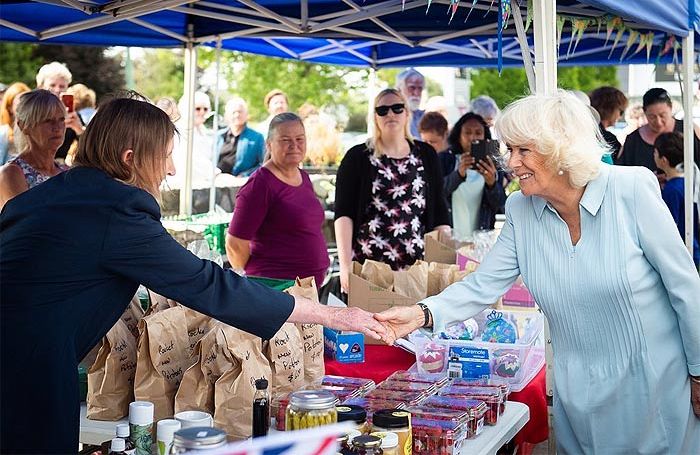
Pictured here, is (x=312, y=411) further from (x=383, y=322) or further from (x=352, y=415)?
(x=383, y=322)

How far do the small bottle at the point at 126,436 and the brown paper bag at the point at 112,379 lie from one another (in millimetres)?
445

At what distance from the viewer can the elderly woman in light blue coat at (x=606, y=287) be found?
2.48 meters

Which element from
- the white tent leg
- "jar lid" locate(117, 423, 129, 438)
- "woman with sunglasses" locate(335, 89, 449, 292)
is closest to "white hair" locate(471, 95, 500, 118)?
the white tent leg

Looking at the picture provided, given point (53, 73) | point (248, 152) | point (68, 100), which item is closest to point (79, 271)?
point (68, 100)

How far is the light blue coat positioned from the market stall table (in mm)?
170

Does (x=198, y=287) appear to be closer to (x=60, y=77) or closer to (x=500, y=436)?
(x=500, y=436)

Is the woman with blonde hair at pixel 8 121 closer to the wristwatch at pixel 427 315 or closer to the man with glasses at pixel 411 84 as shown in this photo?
the man with glasses at pixel 411 84

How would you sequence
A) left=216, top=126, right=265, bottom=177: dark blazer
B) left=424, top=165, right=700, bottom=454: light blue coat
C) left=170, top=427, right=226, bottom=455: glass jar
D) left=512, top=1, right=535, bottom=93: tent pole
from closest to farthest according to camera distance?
1. left=170, top=427, right=226, bottom=455: glass jar
2. left=424, top=165, right=700, bottom=454: light blue coat
3. left=512, top=1, right=535, bottom=93: tent pole
4. left=216, top=126, right=265, bottom=177: dark blazer

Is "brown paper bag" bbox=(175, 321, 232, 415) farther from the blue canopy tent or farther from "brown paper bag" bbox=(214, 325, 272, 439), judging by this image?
the blue canopy tent

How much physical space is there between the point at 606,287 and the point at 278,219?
2.40m

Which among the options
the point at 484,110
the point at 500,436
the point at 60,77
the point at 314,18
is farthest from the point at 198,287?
the point at 484,110

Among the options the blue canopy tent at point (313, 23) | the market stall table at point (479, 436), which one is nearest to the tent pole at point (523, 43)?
the blue canopy tent at point (313, 23)

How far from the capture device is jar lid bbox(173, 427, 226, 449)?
1528mm

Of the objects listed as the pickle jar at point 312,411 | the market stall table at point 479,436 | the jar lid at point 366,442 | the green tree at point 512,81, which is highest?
the green tree at point 512,81
